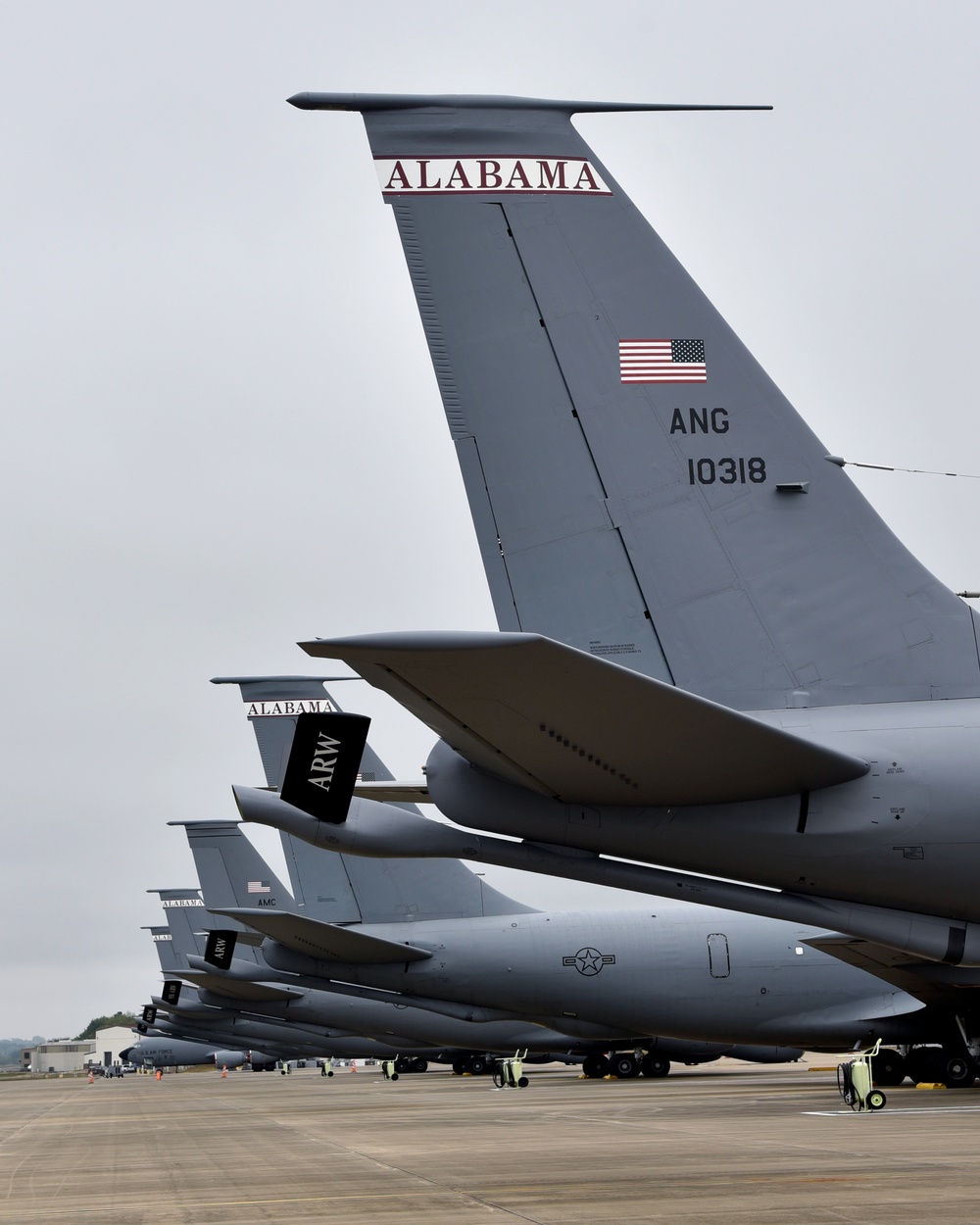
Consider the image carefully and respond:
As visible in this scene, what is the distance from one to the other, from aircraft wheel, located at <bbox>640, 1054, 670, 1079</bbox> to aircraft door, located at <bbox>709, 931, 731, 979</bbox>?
11.0 metres

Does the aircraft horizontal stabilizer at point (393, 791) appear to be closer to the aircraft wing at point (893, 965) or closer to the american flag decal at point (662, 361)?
the american flag decal at point (662, 361)

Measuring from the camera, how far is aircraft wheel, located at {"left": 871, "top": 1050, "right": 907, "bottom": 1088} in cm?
2509

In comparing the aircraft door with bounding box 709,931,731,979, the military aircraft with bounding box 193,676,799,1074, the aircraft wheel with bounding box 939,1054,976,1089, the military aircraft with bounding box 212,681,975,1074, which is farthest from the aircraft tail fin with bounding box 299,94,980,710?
the military aircraft with bounding box 193,676,799,1074

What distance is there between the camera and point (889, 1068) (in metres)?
25.2

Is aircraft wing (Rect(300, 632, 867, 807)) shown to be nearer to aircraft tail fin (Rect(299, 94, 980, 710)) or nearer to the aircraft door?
aircraft tail fin (Rect(299, 94, 980, 710))

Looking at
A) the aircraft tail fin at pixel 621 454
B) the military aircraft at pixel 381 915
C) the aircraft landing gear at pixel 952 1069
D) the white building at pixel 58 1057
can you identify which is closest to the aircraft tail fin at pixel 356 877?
the military aircraft at pixel 381 915

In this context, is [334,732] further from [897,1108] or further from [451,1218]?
[897,1108]

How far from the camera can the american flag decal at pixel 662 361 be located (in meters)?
9.20

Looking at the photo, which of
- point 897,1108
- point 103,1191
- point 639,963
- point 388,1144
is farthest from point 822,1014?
point 103,1191

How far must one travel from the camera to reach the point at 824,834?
8133mm

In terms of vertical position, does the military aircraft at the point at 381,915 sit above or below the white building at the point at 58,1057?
above

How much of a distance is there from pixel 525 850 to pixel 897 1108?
1351 cm

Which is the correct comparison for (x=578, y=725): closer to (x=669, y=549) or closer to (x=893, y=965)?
(x=669, y=549)

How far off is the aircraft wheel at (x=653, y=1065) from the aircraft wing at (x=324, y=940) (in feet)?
34.2
